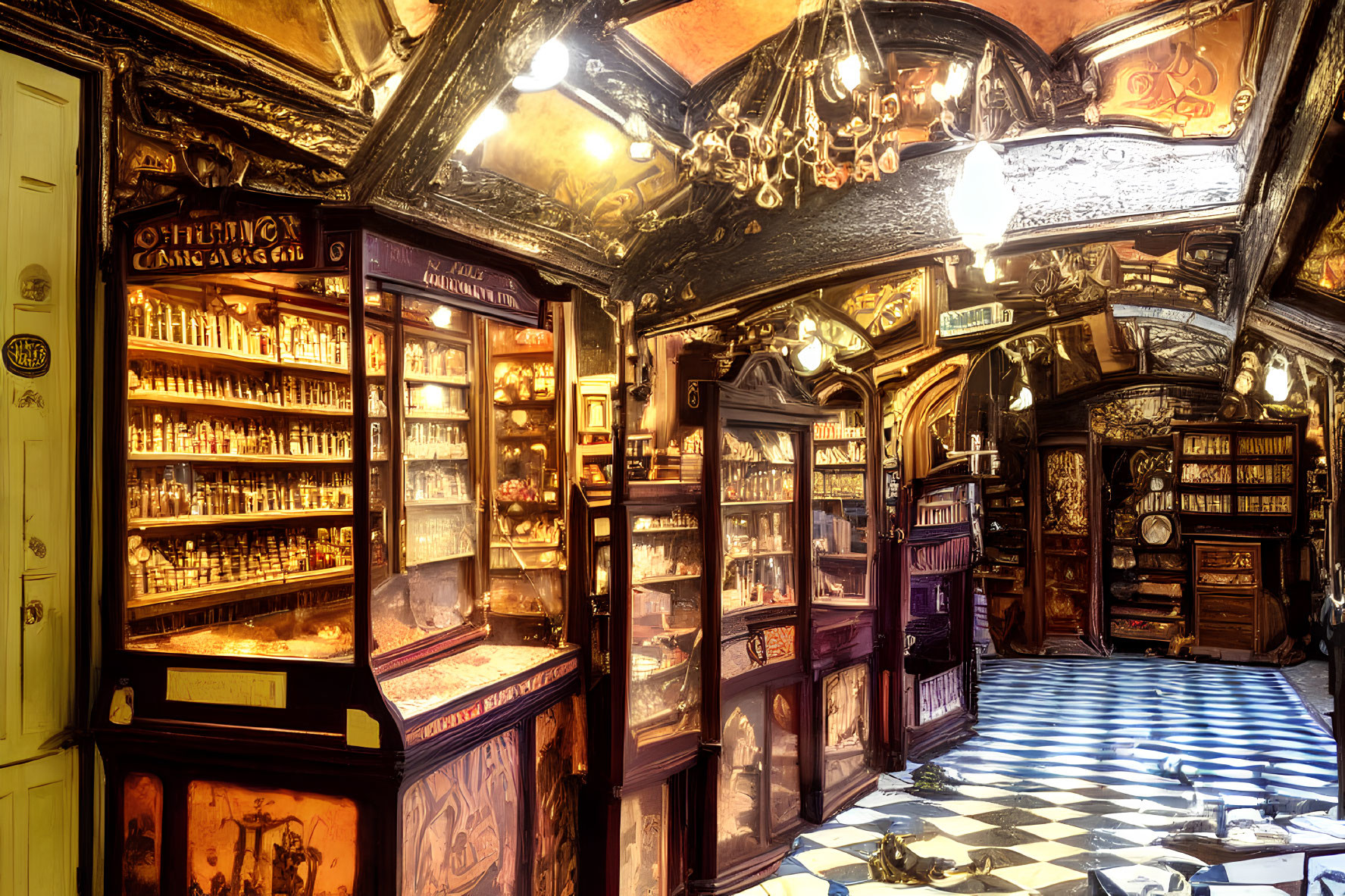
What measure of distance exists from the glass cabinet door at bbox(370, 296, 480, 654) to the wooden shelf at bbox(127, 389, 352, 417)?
2.21ft

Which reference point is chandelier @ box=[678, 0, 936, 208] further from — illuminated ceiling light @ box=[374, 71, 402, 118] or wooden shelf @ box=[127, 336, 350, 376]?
wooden shelf @ box=[127, 336, 350, 376]

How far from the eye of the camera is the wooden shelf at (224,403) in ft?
13.4

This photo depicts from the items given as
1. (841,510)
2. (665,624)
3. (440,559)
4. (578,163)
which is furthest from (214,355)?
(841,510)

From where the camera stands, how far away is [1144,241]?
6.07m

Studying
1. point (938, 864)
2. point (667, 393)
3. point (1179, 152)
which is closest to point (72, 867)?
point (938, 864)

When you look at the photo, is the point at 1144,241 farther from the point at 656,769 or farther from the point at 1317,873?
the point at 656,769

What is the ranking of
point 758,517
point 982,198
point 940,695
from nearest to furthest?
point 982,198
point 758,517
point 940,695

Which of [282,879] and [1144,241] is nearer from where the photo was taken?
[282,879]

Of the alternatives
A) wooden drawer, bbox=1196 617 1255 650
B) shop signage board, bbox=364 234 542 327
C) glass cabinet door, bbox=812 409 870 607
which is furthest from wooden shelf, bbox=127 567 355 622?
wooden drawer, bbox=1196 617 1255 650

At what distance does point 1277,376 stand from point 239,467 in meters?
9.49

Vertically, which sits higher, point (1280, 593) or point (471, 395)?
point (471, 395)

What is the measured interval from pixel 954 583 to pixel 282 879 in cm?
677

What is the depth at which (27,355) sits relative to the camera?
3.36 m

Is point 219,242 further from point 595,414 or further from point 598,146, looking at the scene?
point 595,414
